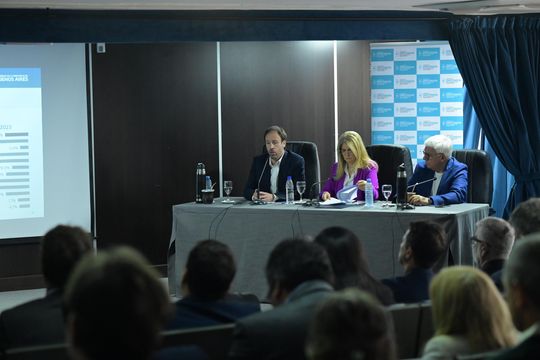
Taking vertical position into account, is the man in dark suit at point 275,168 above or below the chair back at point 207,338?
above

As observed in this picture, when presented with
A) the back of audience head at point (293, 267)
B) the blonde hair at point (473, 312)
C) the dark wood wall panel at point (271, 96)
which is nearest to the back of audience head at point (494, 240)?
the back of audience head at point (293, 267)

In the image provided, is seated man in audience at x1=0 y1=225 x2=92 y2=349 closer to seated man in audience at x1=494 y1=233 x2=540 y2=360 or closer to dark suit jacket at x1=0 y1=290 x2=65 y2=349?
dark suit jacket at x1=0 y1=290 x2=65 y2=349

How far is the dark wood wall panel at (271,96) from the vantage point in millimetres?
7637

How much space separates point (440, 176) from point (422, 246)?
2.63 metres

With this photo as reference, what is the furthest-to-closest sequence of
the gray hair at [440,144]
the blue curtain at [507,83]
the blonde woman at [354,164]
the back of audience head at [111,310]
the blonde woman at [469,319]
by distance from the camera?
the blue curtain at [507,83], the blonde woman at [354,164], the gray hair at [440,144], the blonde woman at [469,319], the back of audience head at [111,310]

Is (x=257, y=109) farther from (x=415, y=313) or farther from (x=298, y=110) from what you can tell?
(x=415, y=313)

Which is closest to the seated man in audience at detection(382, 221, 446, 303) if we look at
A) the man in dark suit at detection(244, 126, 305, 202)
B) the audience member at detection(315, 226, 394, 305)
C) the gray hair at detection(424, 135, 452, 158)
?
the audience member at detection(315, 226, 394, 305)

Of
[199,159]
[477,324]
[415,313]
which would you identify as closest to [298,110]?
[199,159]

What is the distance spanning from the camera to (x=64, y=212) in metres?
7.28

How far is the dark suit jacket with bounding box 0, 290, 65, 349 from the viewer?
2783mm

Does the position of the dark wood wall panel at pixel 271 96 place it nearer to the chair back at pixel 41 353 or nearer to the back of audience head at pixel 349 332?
the chair back at pixel 41 353

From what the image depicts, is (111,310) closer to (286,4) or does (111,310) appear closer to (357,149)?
(357,149)

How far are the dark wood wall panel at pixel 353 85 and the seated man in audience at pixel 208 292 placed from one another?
511 cm

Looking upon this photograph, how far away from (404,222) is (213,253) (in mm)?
2928
